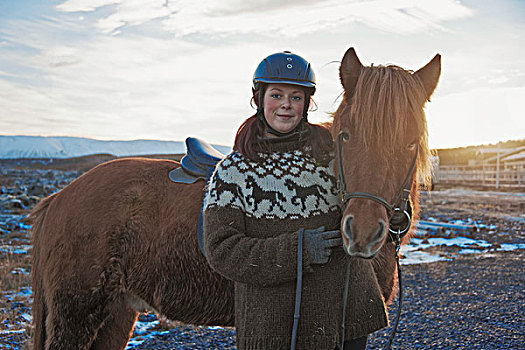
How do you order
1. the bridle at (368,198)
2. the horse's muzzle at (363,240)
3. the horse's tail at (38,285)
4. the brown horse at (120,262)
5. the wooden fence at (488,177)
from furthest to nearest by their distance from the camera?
the wooden fence at (488,177) < the horse's tail at (38,285) < the brown horse at (120,262) < the bridle at (368,198) < the horse's muzzle at (363,240)

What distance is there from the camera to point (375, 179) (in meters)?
1.77

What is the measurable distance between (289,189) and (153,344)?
11.9 feet

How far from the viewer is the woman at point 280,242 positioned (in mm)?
1789

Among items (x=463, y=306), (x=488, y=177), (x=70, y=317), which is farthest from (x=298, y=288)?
(x=488, y=177)

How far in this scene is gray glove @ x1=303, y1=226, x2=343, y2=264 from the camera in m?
1.78

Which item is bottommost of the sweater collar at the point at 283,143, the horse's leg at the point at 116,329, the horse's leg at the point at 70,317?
the horse's leg at the point at 116,329

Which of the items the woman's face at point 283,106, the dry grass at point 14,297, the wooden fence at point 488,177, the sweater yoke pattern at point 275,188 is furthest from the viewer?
the wooden fence at point 488,177

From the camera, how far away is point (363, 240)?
164cm

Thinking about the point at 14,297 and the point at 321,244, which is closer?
the point at 321,244

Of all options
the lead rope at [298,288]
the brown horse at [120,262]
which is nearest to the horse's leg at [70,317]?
the brown horse at [120,262]

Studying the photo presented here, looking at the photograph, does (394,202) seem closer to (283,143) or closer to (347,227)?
(347,227)

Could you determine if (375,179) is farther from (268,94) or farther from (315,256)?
(268,94)

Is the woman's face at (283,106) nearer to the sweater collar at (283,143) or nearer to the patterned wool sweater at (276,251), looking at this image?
the sweater collar at (283,143)

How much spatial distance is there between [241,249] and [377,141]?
0.83 meters
